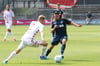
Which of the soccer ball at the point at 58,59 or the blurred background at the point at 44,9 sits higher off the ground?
the soccer ball at the point at 58,59

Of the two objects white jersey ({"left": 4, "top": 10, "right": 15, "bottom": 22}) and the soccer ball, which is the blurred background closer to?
white jersey ({"left": 4, "top": 10, "right": 15, "bottom": 22})

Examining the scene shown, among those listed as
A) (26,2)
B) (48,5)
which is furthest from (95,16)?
(26,2)

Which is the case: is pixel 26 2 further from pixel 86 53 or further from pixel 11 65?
pixel 11 65

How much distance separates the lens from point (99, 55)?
56.1ft

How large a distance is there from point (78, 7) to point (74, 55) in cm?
4585

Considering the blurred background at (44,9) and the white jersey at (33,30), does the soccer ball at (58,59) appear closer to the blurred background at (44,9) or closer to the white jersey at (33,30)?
the white jersey at (33,30)

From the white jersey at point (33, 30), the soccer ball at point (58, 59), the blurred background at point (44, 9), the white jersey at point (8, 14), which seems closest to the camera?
the white jersey at point (33, 30)

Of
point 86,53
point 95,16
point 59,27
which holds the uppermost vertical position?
point 59,27

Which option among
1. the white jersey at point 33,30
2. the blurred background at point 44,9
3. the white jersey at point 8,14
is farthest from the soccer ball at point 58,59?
the blurred background at point 44,9

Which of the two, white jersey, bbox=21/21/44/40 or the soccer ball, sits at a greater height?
white jersey, bbox=21/21/44/40

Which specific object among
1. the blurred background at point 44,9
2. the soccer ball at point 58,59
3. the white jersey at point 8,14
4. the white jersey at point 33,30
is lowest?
the blurred background at point 44,9

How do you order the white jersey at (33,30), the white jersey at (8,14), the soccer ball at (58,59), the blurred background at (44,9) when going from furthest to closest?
the blurred background at (44,9) < the white jersey at (8,14) < the soccer ball at (58,59) < the white jersey at (33,30)

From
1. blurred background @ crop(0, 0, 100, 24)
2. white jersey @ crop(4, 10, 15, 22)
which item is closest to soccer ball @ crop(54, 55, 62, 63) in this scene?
white jersey @ crop(4, 10, 15, 22)

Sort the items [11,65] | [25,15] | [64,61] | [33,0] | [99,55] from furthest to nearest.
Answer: [33,0]
[25,15]
[99,55]
[64,61]
[11,65]
